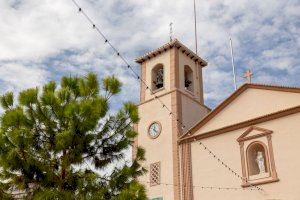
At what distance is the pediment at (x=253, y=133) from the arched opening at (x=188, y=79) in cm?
561

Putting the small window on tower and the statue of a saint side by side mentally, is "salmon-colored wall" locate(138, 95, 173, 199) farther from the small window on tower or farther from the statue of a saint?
the statue of a saint

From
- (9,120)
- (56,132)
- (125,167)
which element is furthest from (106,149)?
(9,120)

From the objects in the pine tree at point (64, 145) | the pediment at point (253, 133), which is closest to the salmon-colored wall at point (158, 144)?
the pediment at point (253, 133)

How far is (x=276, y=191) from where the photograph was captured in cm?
1603

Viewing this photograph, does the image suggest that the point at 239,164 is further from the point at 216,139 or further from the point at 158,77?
the point at 158,77

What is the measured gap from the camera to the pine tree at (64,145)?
10219 mm

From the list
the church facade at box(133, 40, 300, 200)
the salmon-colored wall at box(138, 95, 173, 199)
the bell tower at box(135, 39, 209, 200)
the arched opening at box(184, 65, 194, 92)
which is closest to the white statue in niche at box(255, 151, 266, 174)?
the church facade at box(133, 40, 300, 200)

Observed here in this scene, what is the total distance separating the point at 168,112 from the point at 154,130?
1148 mm

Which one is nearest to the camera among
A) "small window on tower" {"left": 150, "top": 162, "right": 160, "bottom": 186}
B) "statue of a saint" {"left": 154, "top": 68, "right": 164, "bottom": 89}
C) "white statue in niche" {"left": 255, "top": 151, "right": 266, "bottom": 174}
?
"white statue in niche" {"left": 255, "top": 151, "right": 266, "bottom": 174}

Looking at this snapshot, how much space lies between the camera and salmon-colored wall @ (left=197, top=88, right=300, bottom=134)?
1736 cm

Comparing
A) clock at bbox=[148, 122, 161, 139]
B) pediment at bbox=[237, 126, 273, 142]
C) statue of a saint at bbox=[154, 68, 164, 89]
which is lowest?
pediment at bbox=[237, 126, 273, 142]

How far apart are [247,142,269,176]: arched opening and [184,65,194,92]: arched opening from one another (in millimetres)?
6080

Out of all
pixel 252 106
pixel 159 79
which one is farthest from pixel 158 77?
pixel 252 106

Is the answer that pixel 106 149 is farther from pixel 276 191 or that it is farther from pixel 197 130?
pixel 197 130
